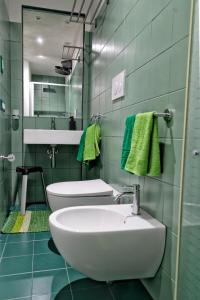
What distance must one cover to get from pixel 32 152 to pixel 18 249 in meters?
1.25

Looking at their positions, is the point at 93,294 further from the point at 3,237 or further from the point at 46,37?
the point at 46,37

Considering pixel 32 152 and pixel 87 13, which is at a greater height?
pixel 87 13

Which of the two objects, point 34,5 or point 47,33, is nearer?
point 34,5

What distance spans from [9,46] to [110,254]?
2.42m

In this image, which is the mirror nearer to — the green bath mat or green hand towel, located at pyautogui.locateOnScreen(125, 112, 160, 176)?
the green bath mat

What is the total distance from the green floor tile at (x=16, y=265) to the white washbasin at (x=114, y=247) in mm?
603

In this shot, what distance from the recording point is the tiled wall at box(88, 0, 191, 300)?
0.96 metres

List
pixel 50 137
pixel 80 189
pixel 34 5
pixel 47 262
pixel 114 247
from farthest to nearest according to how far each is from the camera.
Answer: pixel 34 5
pixel 50 137
pixel 80 189
pixel 47 262
pixel 114 247

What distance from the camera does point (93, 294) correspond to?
1257mm

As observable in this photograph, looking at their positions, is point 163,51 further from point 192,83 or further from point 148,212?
point 148,212

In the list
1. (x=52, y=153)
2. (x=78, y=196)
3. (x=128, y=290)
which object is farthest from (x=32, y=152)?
(x=128, y=290)

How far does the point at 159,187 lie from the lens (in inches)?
44.1

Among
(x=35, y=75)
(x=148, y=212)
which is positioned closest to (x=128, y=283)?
(x=148, y=212)

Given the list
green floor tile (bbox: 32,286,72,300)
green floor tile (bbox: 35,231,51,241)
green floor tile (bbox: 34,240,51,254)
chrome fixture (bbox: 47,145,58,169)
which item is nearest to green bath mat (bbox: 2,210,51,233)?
green floor tile (bbox: 35,231,51,241)
